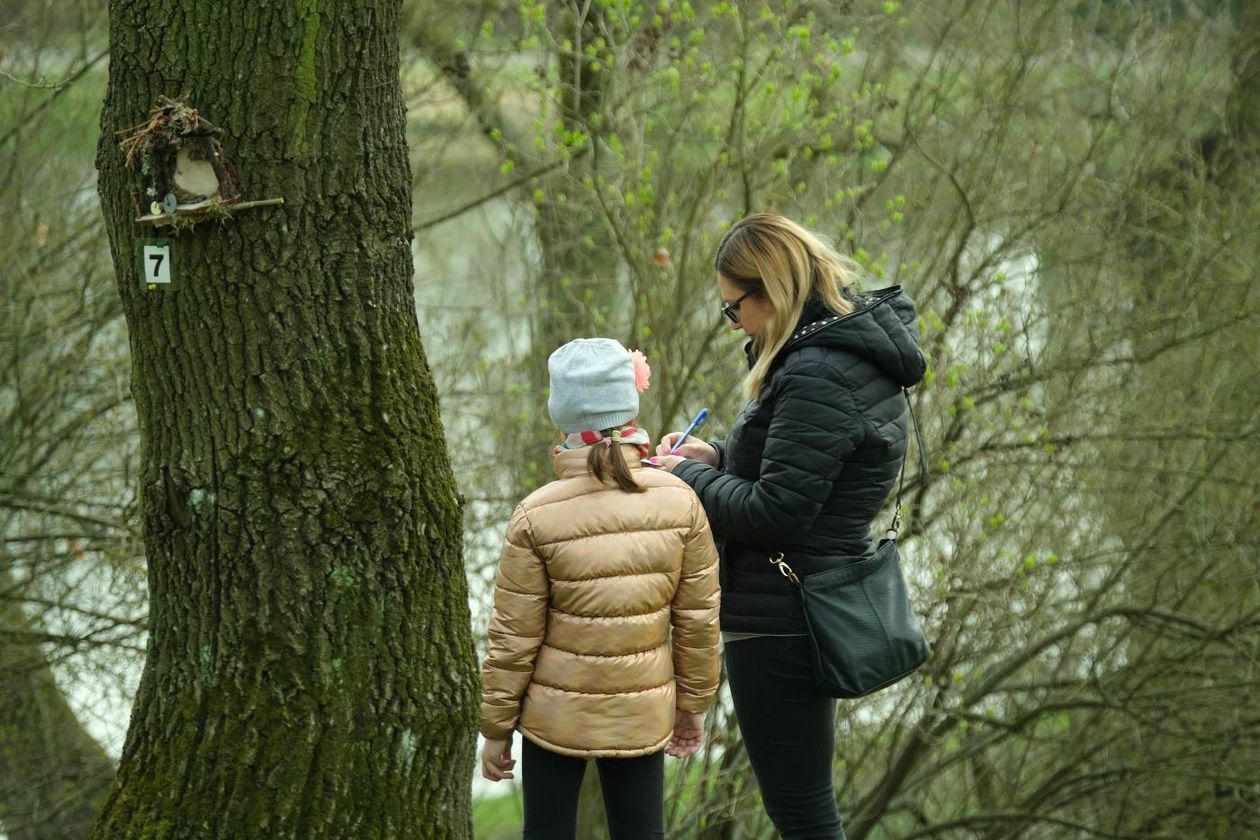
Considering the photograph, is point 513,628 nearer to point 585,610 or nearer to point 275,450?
point 585,610

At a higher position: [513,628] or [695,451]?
[695,451]

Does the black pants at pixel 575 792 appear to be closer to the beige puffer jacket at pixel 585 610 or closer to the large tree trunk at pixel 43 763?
the beige puffer jacket at pixel 585 610

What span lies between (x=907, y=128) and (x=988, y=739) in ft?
8.36

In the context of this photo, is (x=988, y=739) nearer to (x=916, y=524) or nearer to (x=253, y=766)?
(x=916, y=524)

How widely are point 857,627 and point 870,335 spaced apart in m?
0.63

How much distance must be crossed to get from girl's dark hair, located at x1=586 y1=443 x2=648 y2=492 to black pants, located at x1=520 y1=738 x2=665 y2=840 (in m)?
0.59

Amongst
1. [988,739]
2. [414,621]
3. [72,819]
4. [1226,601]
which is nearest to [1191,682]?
[1226,601]

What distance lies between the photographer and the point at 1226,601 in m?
6.10

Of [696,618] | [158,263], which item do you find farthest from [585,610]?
[158,263]

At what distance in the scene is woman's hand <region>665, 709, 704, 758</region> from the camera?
123 inches

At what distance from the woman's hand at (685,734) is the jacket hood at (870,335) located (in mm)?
837

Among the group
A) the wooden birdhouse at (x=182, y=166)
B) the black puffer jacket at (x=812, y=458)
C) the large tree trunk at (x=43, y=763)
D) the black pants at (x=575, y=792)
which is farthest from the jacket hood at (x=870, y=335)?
the large tree trunk at (x=43, y=763)

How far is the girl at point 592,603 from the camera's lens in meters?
2.86

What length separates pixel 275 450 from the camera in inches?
104
